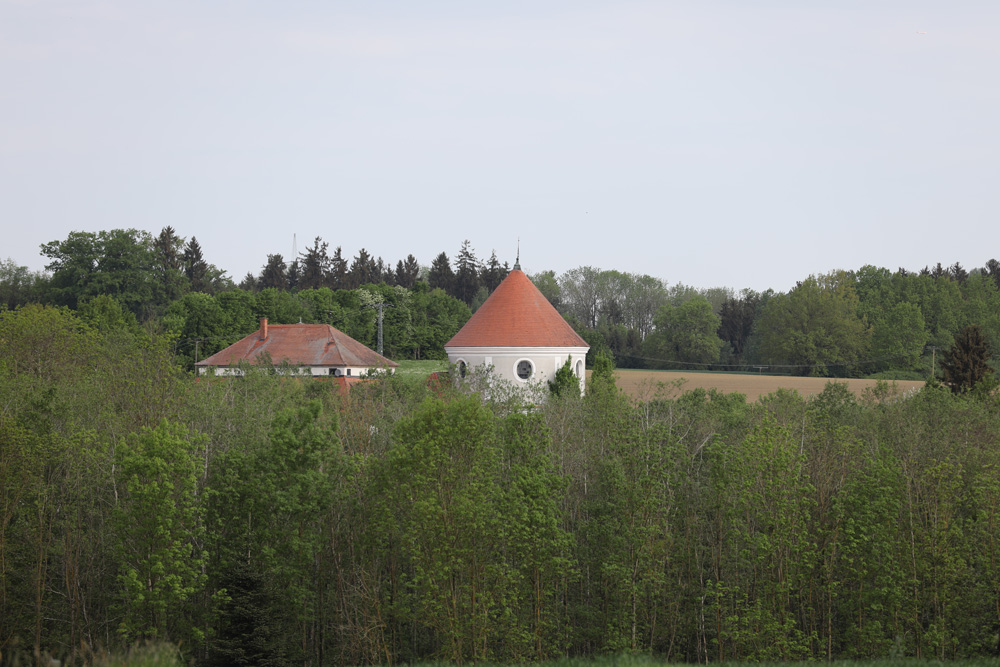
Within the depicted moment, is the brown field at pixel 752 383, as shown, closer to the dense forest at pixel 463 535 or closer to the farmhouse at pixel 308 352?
the farmhouse at pixel 308 352

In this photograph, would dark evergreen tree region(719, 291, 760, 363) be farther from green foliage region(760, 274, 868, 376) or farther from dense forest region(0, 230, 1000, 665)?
dense forest region(0, 230, 1000, 665)

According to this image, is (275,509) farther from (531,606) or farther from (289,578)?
(531,606)

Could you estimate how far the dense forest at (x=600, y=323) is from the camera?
78438 millimetres

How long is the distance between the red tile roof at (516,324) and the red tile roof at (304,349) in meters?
12.2

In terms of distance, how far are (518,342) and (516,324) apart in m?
1.02

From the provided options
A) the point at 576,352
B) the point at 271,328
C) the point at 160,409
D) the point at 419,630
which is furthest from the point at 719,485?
the point at 271,328

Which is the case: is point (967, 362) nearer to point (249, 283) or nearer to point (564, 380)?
point (564, 380)

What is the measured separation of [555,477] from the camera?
21016 millimetres

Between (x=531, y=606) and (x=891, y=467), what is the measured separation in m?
9.18

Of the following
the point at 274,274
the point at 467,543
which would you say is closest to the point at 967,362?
the point at 467,543

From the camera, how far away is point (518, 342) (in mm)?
40531

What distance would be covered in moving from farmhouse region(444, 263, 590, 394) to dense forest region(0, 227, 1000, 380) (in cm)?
3504

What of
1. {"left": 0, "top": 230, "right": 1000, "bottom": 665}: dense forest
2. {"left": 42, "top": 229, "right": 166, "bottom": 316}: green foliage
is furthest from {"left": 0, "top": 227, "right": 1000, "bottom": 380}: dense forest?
{"left": 0, "top": 230, "right": 1000, "bottom": 665}: dense forest

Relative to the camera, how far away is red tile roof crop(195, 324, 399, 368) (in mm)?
53406
